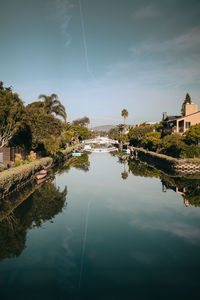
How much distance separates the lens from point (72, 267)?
1044 centimetres

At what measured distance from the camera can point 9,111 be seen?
28.8m

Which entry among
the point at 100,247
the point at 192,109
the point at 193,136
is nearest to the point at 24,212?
the point at 100,247

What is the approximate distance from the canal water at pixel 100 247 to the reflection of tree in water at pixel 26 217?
0.17ft

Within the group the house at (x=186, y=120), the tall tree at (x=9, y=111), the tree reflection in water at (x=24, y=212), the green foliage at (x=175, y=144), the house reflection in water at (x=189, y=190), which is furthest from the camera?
the house at (x=186, y=120)

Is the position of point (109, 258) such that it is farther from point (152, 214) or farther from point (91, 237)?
point (152, 214)

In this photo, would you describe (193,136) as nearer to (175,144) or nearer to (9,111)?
(175,144)

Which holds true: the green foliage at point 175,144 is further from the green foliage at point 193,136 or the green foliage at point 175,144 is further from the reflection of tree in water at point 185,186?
the reflection of tree in water at point 185,186

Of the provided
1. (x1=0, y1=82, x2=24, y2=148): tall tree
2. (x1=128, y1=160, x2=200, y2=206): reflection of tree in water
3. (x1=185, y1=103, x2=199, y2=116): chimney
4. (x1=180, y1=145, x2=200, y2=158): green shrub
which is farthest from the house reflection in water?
(x1=185, y1=103, x2=199, y2=116): chimney

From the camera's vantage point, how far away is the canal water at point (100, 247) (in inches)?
352

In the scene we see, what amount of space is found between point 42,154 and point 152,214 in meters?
33.1

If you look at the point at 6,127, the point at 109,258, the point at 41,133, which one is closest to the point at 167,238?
the point at 109,258

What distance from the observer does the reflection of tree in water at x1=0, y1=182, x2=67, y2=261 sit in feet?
41.2

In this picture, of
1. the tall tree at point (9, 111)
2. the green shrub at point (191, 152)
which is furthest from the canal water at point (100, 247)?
the green shrub at point (191, 152)

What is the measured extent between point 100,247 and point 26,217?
23.9ft
